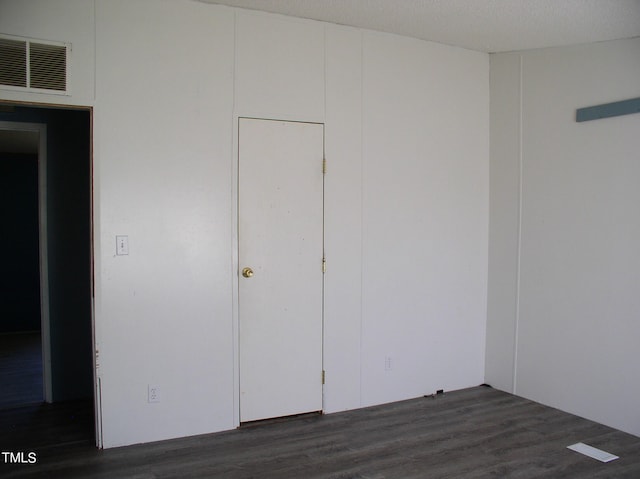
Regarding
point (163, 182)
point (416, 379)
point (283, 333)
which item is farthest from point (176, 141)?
point (416, 379)

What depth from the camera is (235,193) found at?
10.5 ft

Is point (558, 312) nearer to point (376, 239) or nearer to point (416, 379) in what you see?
point (416, 379)

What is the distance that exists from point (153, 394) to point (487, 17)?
3.29 m

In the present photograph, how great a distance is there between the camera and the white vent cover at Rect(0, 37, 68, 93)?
267 centimetres

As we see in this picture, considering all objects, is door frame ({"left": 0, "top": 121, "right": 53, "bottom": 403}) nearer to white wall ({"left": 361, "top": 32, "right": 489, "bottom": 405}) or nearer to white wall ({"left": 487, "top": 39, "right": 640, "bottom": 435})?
white wall ({"left": 361, "top": 32, "right": 489, "bottom": 405})

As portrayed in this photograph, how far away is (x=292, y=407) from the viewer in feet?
11.0

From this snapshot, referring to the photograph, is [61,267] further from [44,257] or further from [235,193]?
[235,193]

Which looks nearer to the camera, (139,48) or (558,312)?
(139,48)

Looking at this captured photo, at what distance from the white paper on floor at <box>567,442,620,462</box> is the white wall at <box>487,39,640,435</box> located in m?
0.42

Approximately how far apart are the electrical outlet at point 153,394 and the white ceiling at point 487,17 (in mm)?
2522

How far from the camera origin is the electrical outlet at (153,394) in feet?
9.80

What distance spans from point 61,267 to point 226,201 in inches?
64.9

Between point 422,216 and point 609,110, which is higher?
point 609,110

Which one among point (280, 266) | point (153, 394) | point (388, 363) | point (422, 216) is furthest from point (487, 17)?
point (153, 394)
